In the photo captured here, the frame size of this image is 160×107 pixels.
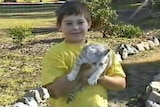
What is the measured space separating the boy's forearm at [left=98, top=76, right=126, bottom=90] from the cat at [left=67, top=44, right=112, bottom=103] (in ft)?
0.17

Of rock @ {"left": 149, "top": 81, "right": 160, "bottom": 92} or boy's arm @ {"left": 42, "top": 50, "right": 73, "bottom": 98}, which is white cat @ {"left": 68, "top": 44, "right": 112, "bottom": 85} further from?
rock @ {"left": 149, "top": 81, "right": 160, "bottom": 92}

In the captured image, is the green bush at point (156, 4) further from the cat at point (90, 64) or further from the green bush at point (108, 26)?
the cat at point (90, 64)

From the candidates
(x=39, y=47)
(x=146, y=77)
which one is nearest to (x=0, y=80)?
(x=146, y=77)

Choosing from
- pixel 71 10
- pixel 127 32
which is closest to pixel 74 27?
pixel 71 10

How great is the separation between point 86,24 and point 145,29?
1405 cm

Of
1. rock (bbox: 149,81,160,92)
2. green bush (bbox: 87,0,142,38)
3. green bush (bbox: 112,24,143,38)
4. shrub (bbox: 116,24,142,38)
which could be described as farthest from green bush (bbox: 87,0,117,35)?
rock (bbox: 149,81,160,92)

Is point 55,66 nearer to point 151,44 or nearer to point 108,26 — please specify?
point 151,44

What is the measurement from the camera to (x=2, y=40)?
14.3m

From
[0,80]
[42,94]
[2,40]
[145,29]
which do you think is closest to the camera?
[42,94]

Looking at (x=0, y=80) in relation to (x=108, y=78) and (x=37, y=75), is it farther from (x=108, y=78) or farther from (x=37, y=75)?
(x=108, y=78)

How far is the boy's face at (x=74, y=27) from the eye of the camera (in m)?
2.67

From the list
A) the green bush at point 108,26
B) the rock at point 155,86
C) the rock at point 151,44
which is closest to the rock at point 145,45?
the rock at point 151,44

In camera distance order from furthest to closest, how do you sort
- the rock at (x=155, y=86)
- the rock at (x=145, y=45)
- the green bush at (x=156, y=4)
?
the green bush at (x=156, y=4)
the rock at (x=145, y=45)
the rock at (x=155, y=86)

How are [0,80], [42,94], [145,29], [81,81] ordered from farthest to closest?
[145,29] < [0,80] < [42,94] < [81,81]
